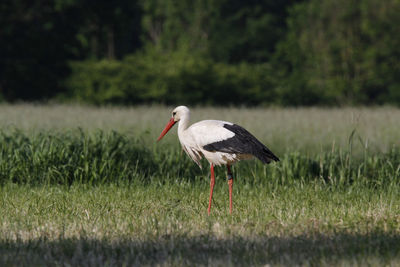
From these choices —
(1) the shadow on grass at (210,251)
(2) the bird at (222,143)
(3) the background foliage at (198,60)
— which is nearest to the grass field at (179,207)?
(1) the shadow on grass at (210,251)

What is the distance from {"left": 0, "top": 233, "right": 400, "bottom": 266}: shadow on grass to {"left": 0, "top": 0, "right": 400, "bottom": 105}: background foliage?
2763cm

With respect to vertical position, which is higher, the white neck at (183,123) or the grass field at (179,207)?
the white neck at (183,123)

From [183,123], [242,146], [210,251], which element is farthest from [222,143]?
[210,251]

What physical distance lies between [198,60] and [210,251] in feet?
97.1

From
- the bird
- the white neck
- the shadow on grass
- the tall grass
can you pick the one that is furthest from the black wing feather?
the tall grass

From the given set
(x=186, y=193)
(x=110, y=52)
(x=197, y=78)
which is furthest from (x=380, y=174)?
(x=110, y=52)

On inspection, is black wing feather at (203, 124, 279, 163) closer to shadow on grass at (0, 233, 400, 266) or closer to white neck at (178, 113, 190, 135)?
white neck at (178, 113, 190, 135)

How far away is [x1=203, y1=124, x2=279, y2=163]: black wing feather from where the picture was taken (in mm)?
7379

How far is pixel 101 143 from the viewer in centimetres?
1069

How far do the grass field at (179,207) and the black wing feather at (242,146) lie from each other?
63 centimetres

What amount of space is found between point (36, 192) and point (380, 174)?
533cm

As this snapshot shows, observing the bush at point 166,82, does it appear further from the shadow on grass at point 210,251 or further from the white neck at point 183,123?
the shadow on grass at point 210,251

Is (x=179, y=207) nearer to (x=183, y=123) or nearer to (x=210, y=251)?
(x=183, y=123)

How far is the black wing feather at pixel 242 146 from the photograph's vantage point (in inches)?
291
